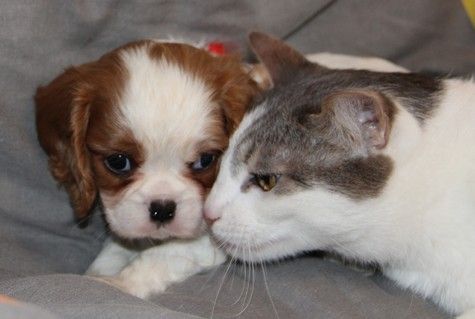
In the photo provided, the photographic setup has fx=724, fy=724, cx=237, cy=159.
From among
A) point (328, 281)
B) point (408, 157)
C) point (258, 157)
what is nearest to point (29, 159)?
point (258, 157)

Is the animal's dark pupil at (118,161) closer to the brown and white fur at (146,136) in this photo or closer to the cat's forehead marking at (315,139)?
the brown and white fur at (146,136)

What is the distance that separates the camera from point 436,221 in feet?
6.90

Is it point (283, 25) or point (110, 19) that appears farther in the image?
point (283, 25)

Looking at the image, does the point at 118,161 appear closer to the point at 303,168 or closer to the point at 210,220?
the point at 210,220

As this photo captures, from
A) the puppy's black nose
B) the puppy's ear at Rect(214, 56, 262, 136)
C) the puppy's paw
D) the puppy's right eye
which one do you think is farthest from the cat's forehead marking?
the puppy's paw

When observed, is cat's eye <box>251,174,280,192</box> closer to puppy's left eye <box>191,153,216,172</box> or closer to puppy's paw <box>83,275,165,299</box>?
puppy's left eye <box>191,153,216,172</box>

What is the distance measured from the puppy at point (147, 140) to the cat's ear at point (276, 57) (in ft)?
0.34

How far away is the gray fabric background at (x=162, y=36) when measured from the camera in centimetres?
209

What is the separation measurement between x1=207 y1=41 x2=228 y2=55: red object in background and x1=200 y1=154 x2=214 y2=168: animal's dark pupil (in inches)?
19.4

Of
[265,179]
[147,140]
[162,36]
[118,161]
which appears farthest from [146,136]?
[162,36]

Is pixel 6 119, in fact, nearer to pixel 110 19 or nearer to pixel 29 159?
pixel 29 159

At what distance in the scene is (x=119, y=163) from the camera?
2291 mm

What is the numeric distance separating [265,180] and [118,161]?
1.69ft

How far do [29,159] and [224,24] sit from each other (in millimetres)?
902
